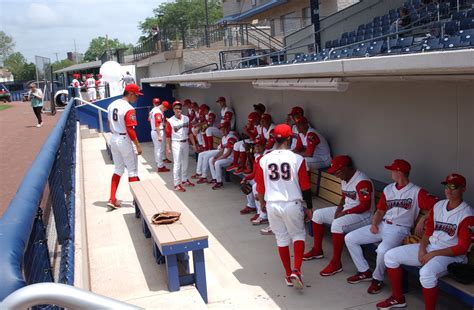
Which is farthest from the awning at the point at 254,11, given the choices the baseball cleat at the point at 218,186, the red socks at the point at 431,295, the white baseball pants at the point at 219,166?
the red socks at the point at 431,295

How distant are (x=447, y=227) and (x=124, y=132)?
14.0 feet

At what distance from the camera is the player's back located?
4082mm

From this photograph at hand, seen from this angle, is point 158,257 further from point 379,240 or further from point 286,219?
point 379,240

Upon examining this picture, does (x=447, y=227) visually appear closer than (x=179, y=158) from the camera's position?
Yes

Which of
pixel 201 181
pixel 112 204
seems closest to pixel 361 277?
pixel 112 204

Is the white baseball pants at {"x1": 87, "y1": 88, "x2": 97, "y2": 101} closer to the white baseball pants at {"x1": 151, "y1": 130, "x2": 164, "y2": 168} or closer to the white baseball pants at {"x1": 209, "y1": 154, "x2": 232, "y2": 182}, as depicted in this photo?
the white baseball pants at {"x1": 151, "y1": 130, "x2": 164, "y2": 168}

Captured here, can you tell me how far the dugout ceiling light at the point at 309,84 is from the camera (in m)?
4.47

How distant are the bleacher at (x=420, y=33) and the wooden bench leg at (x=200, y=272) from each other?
2.96m

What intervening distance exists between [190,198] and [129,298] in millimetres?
3523

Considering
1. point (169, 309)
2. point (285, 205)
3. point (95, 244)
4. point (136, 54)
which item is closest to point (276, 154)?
Result: point (285, 205)

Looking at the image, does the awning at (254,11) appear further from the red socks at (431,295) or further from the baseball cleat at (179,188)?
the red socks at (431,295)

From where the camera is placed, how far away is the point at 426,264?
3.47 metres

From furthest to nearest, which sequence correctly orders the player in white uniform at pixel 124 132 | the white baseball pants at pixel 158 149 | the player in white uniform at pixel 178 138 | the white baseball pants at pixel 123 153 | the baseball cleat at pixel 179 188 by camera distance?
the white baseball pants at pixel 158 149 → the baseball cleat at pixel 179 188 → the player in white uniform at pixel 178 138 → the white baseball pants at pixel 123 153 → the player in white uniform at pixel 124 132

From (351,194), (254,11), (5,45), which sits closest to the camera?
(351,194)
